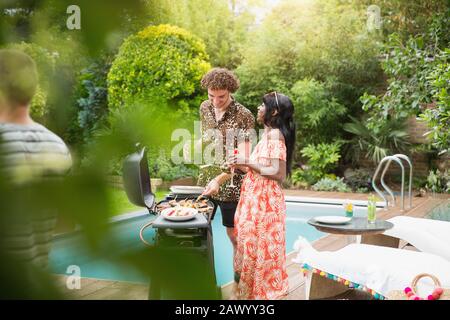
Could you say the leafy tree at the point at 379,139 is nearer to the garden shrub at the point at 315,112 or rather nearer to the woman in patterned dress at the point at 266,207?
the garden shrub at the point at 315,112

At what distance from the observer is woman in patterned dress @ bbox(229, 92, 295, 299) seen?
3.06m

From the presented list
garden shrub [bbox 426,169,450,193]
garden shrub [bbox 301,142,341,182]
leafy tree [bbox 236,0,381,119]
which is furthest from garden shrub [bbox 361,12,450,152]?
leafy tree [bbox 236,0,381,119]

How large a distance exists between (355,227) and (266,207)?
0.67 meters

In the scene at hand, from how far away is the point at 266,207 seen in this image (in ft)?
10.3

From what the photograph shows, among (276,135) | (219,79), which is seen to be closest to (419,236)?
(276,135)

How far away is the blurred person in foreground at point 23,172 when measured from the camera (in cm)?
25

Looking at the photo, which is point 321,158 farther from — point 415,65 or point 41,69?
point 41,69

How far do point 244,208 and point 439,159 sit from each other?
7.10m

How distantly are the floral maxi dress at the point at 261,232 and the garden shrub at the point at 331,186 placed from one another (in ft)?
18.5

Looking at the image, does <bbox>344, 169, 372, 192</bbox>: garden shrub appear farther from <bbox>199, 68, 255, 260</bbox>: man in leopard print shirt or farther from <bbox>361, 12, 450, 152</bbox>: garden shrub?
<bbox>199, 68, 255, 260</bbox>: man in leopard print shirt

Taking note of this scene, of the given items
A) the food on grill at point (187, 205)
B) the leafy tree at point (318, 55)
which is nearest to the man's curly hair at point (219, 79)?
the food on grill at point (187, 205)

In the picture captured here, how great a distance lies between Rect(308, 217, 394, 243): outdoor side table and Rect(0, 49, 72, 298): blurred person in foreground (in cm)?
318
